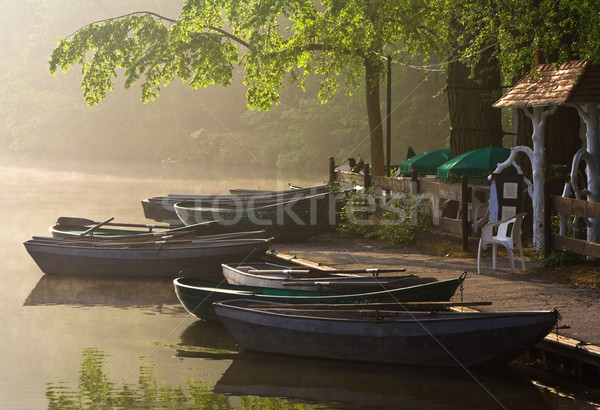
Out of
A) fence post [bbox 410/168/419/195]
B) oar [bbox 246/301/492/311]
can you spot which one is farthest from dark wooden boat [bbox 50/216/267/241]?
oar [bbox 246/301/492/311]

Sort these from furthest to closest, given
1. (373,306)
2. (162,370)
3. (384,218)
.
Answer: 1. (384,218)
2. (162,370)
3. (373,306)

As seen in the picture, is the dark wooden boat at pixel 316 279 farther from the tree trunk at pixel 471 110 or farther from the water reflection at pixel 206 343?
the tree trunk at pixel 471 110

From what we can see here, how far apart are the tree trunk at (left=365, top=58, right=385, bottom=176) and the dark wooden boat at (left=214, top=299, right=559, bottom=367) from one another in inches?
604

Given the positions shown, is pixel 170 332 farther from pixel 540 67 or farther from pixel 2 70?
pixel 2 70

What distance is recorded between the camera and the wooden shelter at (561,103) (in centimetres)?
1590

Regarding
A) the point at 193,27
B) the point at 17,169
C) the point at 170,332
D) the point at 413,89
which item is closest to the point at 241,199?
the point at 193,27

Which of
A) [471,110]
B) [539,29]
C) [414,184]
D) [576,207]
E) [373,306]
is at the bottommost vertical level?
[373,306]

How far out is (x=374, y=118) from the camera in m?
28.1

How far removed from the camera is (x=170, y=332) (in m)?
15.3

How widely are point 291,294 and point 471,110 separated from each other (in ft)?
30.6

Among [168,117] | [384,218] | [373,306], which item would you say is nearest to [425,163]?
[384,218]

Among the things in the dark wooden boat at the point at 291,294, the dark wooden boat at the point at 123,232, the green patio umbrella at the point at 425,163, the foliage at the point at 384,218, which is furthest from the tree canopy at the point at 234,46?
the dark wooden boat at the point at 291,294

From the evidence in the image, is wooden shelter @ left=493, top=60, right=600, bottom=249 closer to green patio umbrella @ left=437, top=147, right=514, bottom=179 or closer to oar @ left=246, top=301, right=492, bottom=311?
green patio umbrella @ left=437, top=147, right=514, bottom=179

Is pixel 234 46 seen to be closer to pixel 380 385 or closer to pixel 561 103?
pixel 561 103
